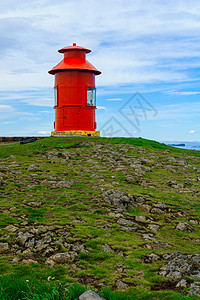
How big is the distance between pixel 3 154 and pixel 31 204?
9.43m

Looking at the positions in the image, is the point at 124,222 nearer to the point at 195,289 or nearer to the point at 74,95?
the point at 195,289

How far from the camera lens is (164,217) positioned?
39.3ft

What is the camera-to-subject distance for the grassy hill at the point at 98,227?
7.29 meters

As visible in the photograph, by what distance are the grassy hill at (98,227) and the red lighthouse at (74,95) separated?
864 cm

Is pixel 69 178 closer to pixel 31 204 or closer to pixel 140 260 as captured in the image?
pixel 31 204

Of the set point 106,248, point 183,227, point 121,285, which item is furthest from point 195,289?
point 183,227

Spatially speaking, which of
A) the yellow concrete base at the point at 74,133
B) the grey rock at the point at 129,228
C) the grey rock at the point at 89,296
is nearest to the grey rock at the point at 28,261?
the grey rock at the point at 89,296

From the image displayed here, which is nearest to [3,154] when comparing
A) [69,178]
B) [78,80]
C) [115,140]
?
[69,178]

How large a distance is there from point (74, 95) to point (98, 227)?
1936 centimetres

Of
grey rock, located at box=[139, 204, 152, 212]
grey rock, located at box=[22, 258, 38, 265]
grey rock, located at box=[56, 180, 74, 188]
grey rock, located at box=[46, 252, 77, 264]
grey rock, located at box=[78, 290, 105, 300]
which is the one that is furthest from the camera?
grey rock, located at box=[56, 180, 74, 188]

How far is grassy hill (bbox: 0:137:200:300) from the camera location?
23.9ft

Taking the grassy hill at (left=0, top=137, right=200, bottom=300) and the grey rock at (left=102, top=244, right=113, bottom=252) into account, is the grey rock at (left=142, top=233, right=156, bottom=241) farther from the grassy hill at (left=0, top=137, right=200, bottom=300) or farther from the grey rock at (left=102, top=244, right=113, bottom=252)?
the grey rock at (left=102, top=244, right=113, bottom=252)

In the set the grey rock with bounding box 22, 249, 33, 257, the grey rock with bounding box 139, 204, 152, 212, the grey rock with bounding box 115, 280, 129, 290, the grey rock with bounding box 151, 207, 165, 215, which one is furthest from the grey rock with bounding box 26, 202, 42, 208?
the grey rock with bounding box 115, 280, 129, 290

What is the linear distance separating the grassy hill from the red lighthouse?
28.3 feet
